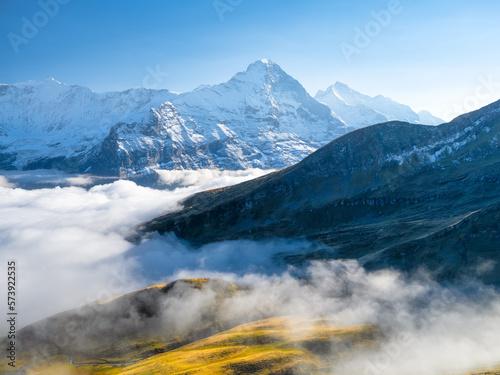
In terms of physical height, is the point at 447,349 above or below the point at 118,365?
below

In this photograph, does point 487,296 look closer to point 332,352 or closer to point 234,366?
point 332,352

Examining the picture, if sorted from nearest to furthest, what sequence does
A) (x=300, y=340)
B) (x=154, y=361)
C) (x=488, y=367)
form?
1. (x=488, y=367)
2. (x=300, y=340)
3. (x=154, y=361)

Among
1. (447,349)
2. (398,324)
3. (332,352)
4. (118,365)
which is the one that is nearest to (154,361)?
(118,365)

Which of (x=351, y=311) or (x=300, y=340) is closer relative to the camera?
(x=300, y=340)

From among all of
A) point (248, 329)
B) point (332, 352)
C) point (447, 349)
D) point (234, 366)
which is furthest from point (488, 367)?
point (248, 329)

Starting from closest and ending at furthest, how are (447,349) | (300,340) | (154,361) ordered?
(447,349)
(300,340)
(154,361)

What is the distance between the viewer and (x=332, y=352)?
155 metres

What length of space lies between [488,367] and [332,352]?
56.8m

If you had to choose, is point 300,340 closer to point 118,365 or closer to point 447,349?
point 447,349

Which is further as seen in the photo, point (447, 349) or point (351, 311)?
point (351, 311)

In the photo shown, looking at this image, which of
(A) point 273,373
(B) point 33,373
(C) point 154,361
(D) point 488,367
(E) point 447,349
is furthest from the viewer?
(B) point 33,373

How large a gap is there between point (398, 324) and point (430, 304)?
88.4ft

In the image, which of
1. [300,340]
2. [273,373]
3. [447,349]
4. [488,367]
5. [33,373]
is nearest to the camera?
[488,367]

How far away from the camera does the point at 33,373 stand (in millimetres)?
192625
